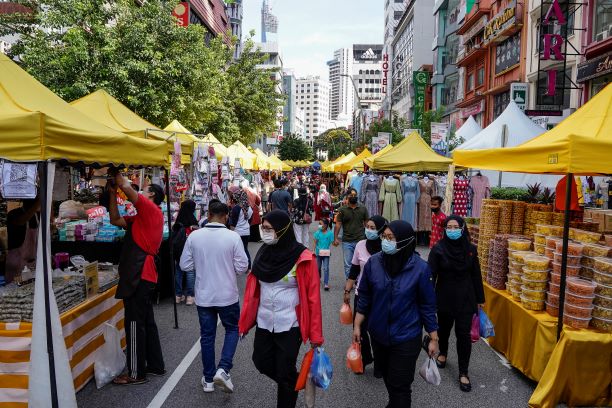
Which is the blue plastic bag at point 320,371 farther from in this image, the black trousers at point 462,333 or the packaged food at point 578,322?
the packaged food at point 578,322

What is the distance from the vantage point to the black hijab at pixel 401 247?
3791 millimetres

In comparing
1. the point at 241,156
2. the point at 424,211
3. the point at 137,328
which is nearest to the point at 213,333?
the point at 137,328

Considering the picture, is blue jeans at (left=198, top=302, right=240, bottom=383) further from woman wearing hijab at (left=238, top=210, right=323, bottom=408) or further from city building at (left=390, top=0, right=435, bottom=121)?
city building at (left=390, top=0, right=435, bottom=121)

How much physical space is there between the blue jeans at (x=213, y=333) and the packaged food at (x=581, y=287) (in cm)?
329

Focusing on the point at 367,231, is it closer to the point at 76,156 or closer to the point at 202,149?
the point at 76,156

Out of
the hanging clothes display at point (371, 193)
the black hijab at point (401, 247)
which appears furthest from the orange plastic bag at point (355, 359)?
the hanging clothes display at point (371, 193)

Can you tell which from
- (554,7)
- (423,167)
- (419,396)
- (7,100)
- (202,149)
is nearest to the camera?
(7,100)

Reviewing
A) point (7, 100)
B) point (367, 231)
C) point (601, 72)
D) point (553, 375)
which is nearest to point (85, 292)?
point (7, 100)

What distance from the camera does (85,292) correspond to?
16.8ft

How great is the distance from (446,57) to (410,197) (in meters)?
33.7

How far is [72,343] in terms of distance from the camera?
4617mm

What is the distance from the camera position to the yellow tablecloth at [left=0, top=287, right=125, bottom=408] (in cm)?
407

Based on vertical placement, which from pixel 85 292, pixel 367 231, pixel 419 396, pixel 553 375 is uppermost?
pixel 367 231

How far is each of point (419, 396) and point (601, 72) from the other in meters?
16.6
